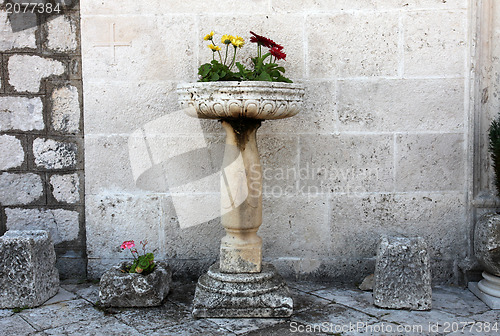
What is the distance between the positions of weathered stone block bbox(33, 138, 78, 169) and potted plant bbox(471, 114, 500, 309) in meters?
2.69

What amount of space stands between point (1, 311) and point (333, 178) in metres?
2.20

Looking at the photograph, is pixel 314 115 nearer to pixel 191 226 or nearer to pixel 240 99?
pixel 240 99

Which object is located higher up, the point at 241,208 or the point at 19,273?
the point at 241,208

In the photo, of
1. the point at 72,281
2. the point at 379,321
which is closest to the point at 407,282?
the point at 379,321

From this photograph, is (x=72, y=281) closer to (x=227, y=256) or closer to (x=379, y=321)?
(x=227, y=256)

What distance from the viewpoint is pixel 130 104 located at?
3.24m

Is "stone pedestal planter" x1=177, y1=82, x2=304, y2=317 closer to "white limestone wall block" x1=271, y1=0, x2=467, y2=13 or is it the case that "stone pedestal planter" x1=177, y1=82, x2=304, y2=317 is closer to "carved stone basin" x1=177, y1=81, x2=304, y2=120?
"carved stone basin" x1=177, y1=81, x2=304, y2=120

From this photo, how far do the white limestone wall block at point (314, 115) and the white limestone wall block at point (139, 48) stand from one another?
2.28 feet

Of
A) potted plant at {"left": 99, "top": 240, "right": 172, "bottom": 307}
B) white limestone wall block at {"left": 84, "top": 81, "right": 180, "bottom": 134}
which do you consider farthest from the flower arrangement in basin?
potted plant at {"left": 99, "top": 240, "right": 172, "bottom": 307}

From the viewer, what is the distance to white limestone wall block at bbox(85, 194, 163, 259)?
3283mm

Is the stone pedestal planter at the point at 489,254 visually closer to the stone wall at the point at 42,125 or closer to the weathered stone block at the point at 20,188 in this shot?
the stone wall at the point at 42,125

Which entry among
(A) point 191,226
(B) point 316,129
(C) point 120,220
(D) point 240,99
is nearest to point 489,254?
(B) point 316,129

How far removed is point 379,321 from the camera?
2.58 metres

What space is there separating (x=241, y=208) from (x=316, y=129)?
0.85 metres
